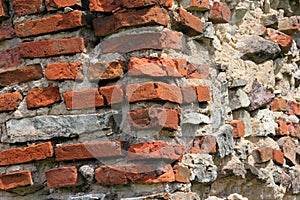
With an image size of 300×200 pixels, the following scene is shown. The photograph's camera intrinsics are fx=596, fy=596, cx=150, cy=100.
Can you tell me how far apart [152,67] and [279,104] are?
1240 mm

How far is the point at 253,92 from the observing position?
322cm

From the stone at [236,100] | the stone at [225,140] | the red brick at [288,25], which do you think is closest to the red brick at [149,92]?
the stone at [225,140]

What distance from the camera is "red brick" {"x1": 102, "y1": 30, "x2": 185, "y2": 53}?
8.08 feet

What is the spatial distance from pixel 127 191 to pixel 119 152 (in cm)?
16

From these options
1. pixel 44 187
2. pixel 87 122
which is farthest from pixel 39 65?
pixel 44 187

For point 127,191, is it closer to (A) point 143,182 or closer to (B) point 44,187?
(A) point 143,182

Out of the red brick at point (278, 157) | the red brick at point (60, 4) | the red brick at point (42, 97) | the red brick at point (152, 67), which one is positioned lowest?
the red brick at point (278, 157)

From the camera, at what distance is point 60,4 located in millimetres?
2590

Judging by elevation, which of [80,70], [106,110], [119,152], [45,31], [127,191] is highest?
[45,31]

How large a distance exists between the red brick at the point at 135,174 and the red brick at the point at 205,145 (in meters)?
0.30

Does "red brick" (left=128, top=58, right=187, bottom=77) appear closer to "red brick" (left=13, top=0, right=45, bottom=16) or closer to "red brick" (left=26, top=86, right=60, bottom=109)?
"red brick" (left=26, top=86, right=60, bottom=109)

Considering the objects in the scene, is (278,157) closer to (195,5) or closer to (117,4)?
(195,5)

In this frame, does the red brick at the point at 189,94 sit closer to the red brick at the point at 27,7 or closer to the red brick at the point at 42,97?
the red brick at the point at 42,97

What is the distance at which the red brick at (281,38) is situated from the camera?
3.43 metres
